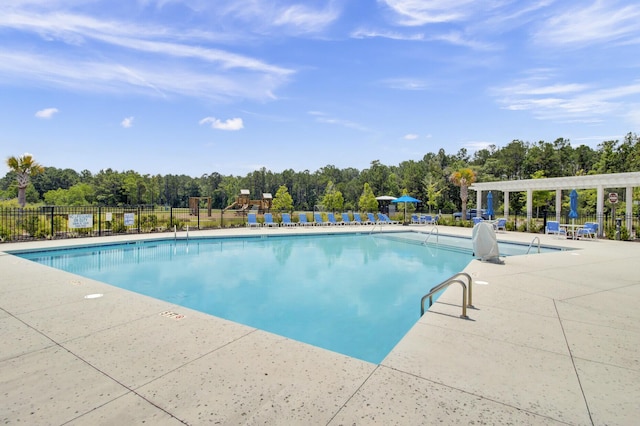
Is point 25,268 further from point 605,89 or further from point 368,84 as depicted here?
point 605,89

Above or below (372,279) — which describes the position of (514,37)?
above

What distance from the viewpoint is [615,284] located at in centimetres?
612

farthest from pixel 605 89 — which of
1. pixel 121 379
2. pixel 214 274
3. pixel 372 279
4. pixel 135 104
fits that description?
pixel 135 104

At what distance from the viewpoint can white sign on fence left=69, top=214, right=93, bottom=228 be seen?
13.2 meters

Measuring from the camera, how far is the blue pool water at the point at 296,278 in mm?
5457

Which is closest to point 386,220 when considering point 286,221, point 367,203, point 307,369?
point 286,221

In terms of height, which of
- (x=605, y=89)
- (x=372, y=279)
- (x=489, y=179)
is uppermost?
(x=605, y=89)

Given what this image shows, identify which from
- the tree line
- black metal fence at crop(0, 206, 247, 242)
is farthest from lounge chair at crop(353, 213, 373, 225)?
black metal fence at crop(0, 206, 247, 242)

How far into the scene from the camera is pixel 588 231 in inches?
550

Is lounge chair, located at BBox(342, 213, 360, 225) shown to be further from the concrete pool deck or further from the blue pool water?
the concrete pool deck

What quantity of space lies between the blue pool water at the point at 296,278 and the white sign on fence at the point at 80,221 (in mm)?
2128

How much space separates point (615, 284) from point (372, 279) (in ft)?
15.2

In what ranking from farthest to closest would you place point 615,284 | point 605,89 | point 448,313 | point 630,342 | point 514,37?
point 605,89
point 514,37
point 615,284
point 448,313
point 630,342

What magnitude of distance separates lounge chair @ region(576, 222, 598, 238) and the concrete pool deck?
1103 cm
